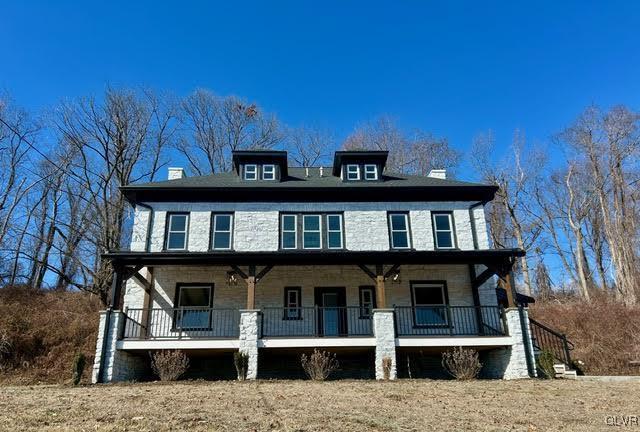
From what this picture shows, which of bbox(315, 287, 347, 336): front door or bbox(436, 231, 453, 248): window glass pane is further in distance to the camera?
bbox(436, 231, 453, 248): window glass pane

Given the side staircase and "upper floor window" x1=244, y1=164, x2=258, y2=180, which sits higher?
"upper floor window" x1=244, y1=164, x2=258, y2=180

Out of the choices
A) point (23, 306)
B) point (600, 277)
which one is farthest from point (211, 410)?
point (600, 277)

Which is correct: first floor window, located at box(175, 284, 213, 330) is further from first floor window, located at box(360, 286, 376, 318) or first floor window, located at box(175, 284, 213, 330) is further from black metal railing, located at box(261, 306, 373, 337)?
first floor window, located at box(360, 286, 376, 318)

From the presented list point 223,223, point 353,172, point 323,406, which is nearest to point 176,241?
point 223,223

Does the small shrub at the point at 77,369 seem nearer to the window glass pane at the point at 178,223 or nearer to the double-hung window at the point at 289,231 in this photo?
the window glass pane at the point at 178,223

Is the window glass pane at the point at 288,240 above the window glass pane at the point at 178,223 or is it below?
below

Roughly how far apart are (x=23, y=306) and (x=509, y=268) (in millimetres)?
19582

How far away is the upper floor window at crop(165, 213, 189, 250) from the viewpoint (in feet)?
52.6

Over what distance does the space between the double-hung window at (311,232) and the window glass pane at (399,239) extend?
293 centimetres

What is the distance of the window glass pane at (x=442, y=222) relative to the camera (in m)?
16.8

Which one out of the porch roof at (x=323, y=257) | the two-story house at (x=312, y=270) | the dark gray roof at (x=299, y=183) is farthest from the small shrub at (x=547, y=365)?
the dark gray roof at (x=299, y=183)

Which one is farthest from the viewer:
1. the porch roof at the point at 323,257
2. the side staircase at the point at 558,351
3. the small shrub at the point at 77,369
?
the porch roof at the point at 323,257

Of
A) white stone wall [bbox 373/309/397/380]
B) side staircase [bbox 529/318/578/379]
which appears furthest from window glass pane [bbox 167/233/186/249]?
side staircase [bbox 529/318/578/379]

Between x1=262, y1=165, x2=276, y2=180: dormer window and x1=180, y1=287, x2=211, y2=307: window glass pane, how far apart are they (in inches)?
209
